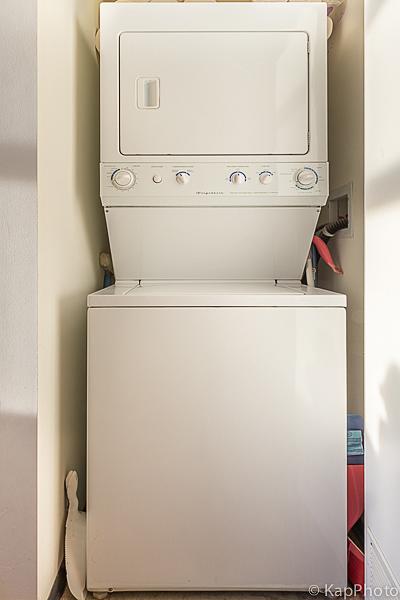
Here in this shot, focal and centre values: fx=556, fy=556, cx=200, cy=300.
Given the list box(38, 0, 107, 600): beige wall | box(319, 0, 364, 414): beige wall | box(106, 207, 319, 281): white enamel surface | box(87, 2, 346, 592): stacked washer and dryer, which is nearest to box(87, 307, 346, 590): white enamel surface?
box(87, 2, 346, 592): stacked washer and dryer

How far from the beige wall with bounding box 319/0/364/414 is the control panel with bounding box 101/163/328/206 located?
12 centimetres

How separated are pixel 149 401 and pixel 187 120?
856 mm

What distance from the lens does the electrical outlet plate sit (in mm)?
1743

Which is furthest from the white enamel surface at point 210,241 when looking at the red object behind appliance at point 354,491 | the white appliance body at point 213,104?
the red object behind appliance at point 354,491

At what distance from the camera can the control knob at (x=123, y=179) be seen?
1695 millimetres

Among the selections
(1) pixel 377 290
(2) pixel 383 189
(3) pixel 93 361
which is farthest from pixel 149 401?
(2) pixel 383 189

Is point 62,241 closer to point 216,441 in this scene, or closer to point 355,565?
point 216,441

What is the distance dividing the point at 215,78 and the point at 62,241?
2.26ft

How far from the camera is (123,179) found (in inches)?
66.7

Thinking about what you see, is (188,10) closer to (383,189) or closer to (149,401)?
(383,189)

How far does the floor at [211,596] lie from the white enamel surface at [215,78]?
1238 millimetres

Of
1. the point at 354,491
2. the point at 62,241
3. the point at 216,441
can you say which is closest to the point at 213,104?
the point at 62,241

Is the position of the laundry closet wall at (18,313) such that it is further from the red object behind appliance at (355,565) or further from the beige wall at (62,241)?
the red object behind appliance at (355,565)

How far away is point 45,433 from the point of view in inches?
52.7
